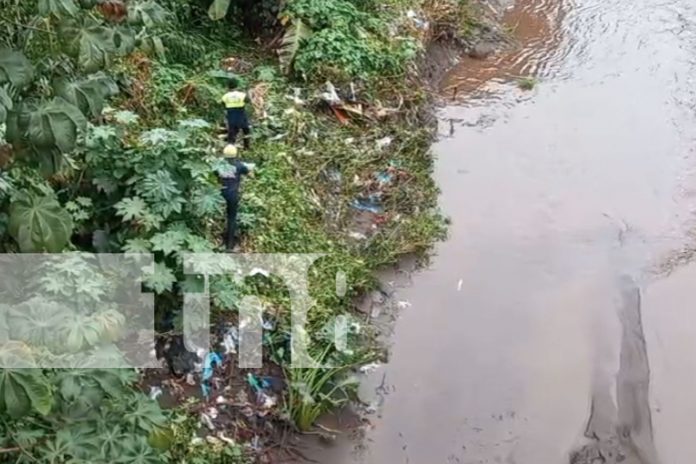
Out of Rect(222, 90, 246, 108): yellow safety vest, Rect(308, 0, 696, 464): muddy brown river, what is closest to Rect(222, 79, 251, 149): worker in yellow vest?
Rect(222, 90, 246, 108): yellow safety vest

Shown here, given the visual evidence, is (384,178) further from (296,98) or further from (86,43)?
(86,43)

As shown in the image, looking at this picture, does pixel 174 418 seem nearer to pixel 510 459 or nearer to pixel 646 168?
pixel 510 459

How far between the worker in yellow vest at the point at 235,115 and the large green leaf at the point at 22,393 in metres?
3.60

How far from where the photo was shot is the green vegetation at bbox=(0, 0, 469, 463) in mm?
2826

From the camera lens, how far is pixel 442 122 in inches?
303

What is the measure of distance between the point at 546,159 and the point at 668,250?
4.44 ft

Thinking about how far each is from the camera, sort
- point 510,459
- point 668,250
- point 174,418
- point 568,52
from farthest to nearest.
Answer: point 568,52 → point 668,250 → point 510,459 → point 174,418

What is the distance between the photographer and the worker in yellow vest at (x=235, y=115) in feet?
19.9

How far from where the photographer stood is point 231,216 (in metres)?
5.39

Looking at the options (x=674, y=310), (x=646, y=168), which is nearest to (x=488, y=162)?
(x=646, y=168)

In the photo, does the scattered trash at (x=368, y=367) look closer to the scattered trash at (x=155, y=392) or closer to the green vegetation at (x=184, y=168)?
the green vegetation at (x=184, y=168)

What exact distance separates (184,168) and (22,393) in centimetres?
243

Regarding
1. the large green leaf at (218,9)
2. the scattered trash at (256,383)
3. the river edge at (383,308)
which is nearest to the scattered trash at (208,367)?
the scattered trash at (256,383)

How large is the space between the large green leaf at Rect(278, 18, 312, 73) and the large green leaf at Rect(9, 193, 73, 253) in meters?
4.51
